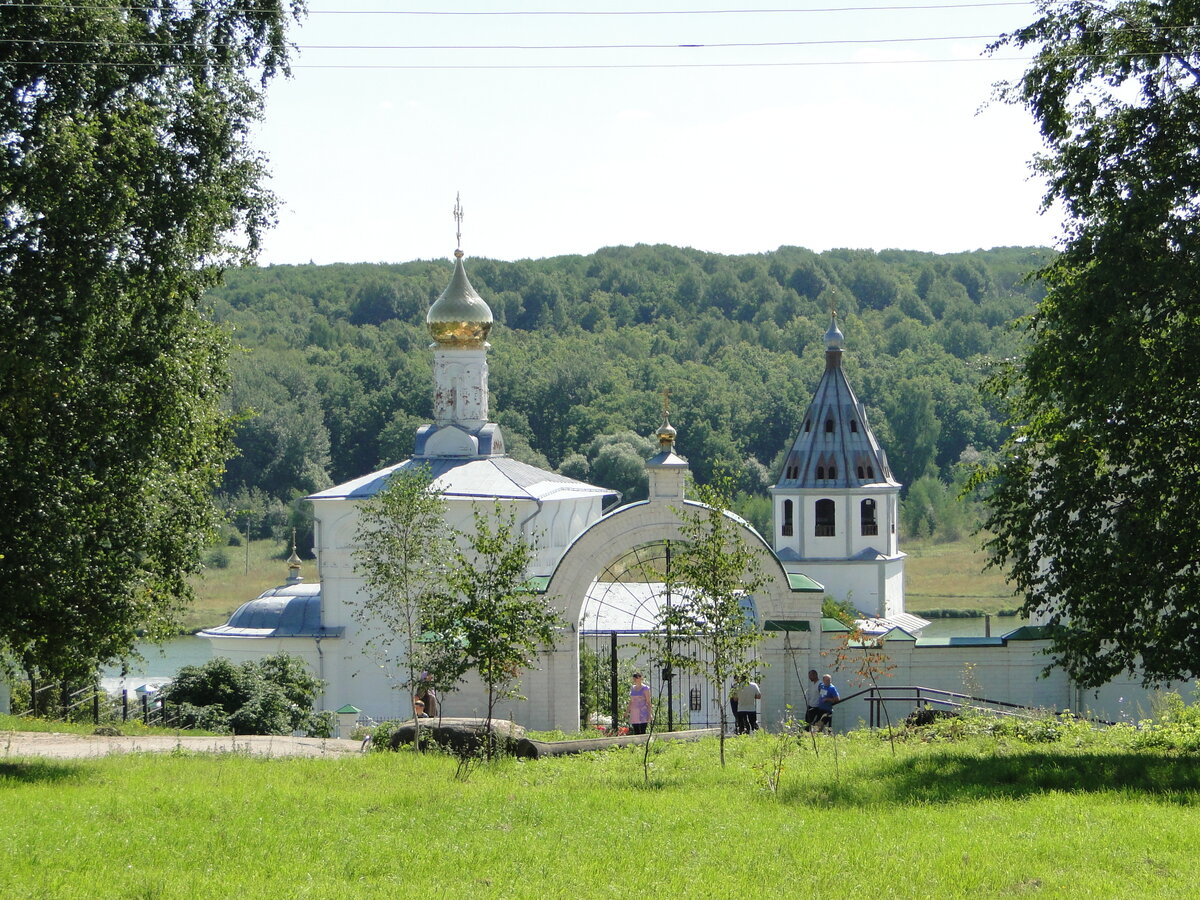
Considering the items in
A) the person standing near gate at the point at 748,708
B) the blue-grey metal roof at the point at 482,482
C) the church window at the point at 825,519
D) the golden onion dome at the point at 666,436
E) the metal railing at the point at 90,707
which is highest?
the golden onion dome at the point at 666,436

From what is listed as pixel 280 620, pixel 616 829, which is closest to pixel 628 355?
pixel 280 620

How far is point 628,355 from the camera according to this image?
259 ft

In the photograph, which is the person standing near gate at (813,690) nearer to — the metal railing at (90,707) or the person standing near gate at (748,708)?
the person standing near gate at (748,708)

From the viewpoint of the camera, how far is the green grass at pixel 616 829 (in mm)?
7543

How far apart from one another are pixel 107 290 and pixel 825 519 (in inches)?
1022

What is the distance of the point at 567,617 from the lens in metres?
18.8

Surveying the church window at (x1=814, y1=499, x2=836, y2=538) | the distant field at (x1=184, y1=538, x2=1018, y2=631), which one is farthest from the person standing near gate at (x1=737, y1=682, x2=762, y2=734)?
the distant field at (x1=184, y1=538, x2=1018, y2=631)

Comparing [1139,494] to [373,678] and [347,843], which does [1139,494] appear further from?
[373,678]

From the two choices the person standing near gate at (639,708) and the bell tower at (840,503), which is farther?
the bell tower at (840,503)

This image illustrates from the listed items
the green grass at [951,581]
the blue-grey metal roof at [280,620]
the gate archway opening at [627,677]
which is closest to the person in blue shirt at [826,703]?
the gate archway opening at [627,677]

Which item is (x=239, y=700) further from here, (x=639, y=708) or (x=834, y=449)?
(x=834, y=449)

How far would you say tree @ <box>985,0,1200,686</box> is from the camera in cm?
1100

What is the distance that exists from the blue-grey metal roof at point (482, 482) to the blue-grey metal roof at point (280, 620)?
2.18 metres

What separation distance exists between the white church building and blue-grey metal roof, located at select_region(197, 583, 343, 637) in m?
0.03
